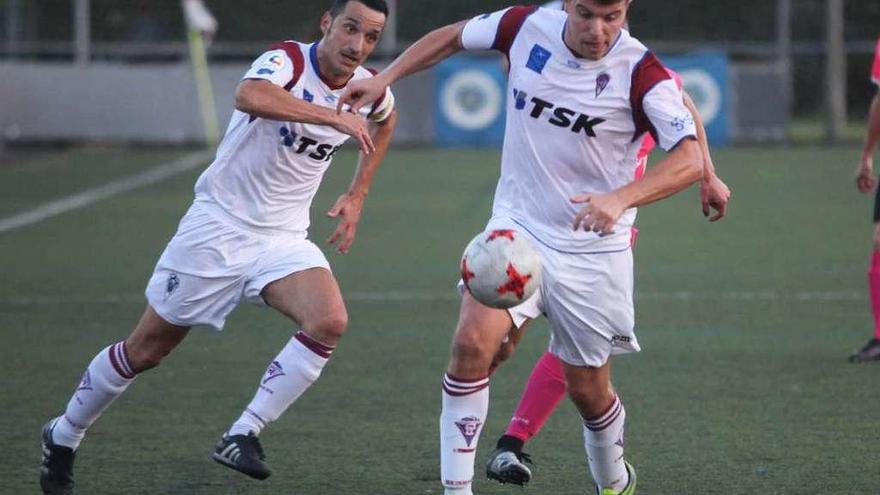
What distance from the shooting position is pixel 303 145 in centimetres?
648

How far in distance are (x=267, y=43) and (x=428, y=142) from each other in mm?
3711

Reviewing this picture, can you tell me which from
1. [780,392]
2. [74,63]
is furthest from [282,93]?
[74,63]

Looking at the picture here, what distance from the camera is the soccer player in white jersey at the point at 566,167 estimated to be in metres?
5.60

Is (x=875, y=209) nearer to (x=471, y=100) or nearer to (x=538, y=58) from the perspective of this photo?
(x=538, y=58)

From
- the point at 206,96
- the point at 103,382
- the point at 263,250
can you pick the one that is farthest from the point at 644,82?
the point at 206,96

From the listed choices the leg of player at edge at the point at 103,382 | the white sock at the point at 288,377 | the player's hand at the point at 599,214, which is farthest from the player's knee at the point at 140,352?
the player's hand at the point at 599,214

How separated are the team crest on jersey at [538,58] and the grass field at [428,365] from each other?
1708mm

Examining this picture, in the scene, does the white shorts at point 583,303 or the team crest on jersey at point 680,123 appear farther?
the white shorts at point 583,303

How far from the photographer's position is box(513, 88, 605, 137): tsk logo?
5.67 metres

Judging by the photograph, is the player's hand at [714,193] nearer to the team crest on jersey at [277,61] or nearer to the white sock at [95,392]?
the team crest on jersey at [277,61]

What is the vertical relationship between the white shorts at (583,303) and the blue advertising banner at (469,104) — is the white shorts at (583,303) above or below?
above

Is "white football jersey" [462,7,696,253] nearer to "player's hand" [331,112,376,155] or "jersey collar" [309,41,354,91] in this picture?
"player's hand" [331,112,376,155]

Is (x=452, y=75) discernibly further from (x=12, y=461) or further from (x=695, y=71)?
(x=12, y=461)

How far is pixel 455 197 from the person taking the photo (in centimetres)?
1869
